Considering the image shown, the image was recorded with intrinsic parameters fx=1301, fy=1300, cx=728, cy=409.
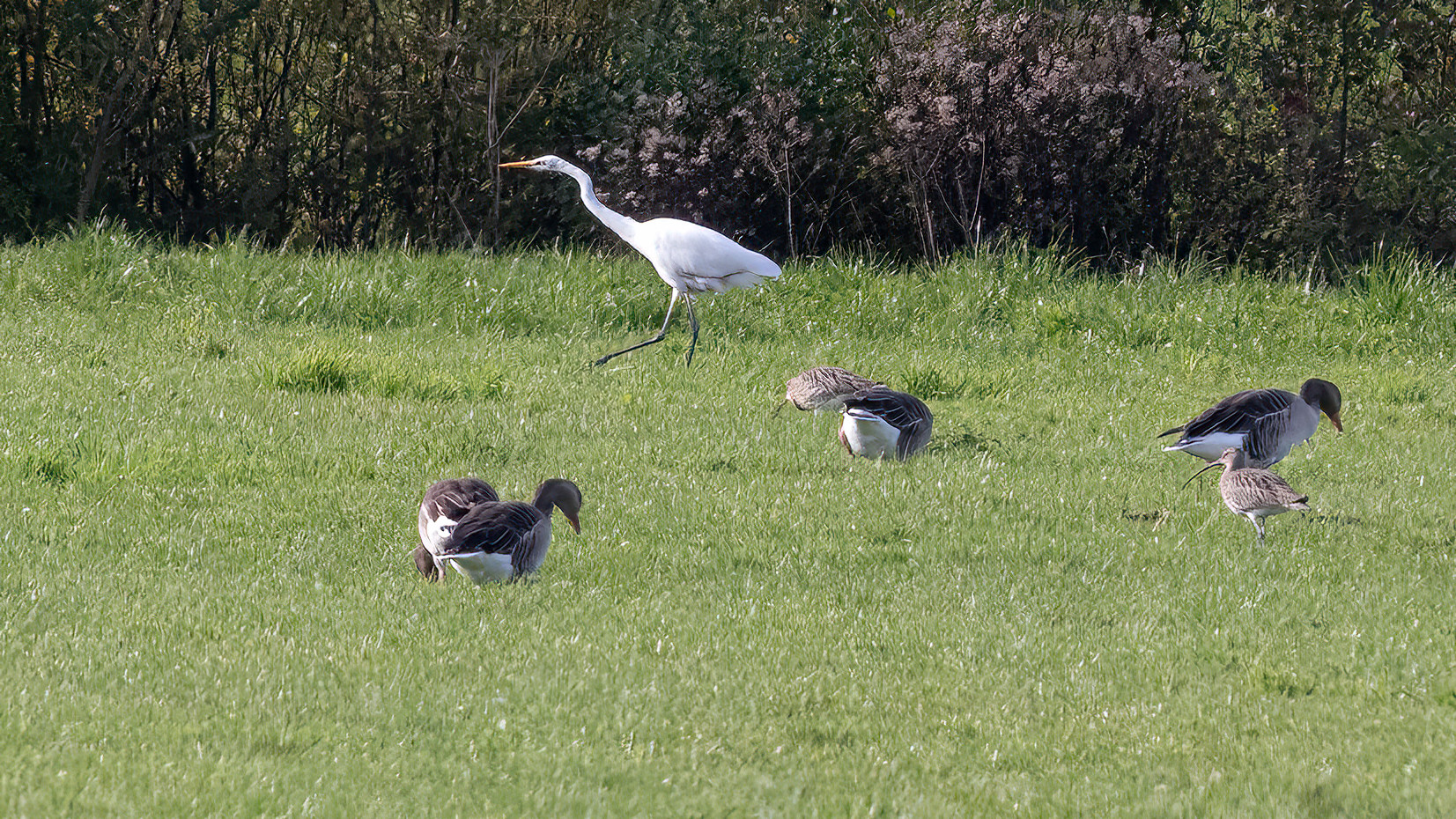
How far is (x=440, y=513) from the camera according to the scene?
5.53 meters

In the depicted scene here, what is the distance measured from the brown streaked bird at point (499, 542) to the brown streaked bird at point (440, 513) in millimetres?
67

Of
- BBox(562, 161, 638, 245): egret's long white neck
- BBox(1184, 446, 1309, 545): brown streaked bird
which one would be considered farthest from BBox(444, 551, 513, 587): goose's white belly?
BBox(562, 161, 638, 245): egret's long white neck

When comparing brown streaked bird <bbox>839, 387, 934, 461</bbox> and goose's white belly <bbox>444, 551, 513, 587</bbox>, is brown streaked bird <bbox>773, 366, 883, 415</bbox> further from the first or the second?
goose's white belly <bbox>444, 551, 513, 587</bbox>

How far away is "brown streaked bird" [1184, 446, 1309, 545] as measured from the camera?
590cm

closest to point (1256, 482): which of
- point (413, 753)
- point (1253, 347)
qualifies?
point (413, 753)

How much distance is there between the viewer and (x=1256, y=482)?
612 centimetres

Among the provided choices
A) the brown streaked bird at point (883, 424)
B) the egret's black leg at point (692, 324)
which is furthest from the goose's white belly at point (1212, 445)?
the egret's black leg at point (692, 324)

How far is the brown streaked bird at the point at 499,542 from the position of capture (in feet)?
17.1

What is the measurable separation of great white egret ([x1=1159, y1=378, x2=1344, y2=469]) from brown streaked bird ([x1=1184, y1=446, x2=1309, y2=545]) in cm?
51

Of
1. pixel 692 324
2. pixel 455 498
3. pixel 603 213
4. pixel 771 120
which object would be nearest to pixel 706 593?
pixel 455 498

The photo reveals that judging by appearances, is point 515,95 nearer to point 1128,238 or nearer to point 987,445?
point 1128,238

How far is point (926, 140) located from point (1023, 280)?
3696 mm

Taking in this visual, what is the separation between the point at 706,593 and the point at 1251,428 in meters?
3.33

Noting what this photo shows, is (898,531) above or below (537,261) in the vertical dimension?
above
